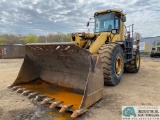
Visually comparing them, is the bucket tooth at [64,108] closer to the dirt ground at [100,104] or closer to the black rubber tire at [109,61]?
the dirt ground at [100,104]

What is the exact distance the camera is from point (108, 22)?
22.3ft

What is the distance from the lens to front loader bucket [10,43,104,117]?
3686 millimetres

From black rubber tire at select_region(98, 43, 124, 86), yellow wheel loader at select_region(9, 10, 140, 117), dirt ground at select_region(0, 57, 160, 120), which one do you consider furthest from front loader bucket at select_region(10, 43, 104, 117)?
black rubber tire at select_region(98, 43, 124, 86)

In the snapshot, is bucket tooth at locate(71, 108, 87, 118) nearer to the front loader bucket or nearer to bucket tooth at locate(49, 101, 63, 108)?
the front loader bucket

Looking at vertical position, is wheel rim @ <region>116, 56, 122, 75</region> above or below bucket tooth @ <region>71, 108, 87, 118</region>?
above

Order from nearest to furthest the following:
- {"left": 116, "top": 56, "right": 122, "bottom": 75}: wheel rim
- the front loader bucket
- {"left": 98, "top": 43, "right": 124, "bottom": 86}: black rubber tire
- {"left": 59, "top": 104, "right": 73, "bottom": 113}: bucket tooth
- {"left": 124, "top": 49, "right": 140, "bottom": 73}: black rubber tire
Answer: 1. {"left": 59, "top": 104, "right": 73, "bottom": 113}: bucket tooth
2. the front loader bucket
3. {"left": 98, "top": 43, "right": 124, "bottom": 86}: black rubber tire
4. {"left": 116, "top": 56, "right": 122, "bottom": 75}: wheel rim
5. {"left": 124, "top": 49, "right": 140, "bottom": 73}: black rubber tire

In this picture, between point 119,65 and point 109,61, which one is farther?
point 119,65

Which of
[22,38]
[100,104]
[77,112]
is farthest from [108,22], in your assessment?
[22,38]

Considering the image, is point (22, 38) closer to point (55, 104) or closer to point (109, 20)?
point (109, 20)

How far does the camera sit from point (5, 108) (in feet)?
12.5

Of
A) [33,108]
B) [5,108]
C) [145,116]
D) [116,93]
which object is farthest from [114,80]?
[5,108]

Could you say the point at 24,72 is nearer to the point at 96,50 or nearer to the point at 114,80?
the point at 96,50

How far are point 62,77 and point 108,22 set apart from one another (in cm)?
305

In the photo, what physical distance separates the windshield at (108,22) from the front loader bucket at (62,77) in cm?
269
